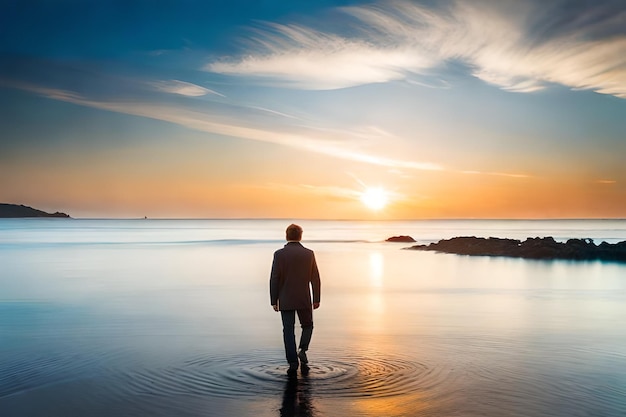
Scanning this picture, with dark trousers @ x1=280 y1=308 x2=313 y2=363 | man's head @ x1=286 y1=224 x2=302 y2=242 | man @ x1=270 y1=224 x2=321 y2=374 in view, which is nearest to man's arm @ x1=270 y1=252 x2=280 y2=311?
man @ x1=270 y1=224 x2=321 y2=374

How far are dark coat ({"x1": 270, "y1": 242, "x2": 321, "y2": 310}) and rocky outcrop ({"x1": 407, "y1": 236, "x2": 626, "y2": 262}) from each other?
132 ft

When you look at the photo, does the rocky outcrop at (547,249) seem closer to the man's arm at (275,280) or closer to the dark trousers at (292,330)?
the dark trousers at (292,330)

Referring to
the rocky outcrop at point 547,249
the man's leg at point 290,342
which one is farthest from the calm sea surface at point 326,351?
the rocky outcrop at point 547,249

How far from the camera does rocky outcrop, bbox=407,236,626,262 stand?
155 feet

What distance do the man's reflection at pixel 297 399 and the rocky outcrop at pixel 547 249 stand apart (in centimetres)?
4119

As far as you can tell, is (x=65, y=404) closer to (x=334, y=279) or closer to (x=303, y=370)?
(x=303, y=370)

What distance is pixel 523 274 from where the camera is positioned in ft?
115

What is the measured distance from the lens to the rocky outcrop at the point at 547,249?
4712 centimetres

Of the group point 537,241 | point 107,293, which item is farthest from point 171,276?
point 537,241

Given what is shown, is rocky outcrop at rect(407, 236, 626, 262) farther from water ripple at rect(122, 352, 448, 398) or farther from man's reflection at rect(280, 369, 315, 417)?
man's reflection at rect(280, 369, 315, 417)

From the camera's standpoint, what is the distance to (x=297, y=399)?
9.41m

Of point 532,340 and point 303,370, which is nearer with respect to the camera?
point 303,370

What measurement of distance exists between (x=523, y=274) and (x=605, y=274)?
4.58 m

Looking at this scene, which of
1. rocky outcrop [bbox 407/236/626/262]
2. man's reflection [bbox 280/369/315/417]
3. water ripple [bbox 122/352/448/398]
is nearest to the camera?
man's reflection [bbox 280/369/315/417]
